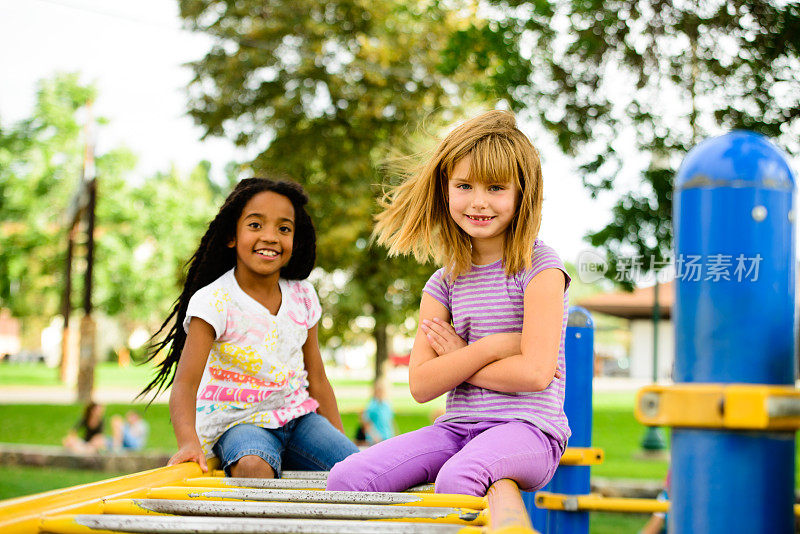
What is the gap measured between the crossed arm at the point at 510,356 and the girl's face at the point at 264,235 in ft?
2.98

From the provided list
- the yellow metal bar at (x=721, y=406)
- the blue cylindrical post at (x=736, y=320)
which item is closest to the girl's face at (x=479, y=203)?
the blue cylindrical post at (x=736, y=320)

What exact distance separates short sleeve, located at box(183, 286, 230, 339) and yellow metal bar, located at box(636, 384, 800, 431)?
188 centimetres

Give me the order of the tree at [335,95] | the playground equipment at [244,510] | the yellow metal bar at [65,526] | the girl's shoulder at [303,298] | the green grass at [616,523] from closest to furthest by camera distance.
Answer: the playground equipment at [244,510] < the yellow metal bar at [65,526] < the girl's shoulder at [303,298] < the green grass at [616,523] < the tree at [335,95]

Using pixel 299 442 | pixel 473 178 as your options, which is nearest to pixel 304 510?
pixel 473 178

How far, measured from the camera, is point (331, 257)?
13.0m

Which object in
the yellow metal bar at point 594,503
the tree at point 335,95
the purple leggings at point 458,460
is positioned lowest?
the yellow metal bar at point 594,503

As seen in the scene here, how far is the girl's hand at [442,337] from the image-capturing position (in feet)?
7.59

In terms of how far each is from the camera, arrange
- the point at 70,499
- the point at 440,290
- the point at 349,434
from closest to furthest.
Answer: the point at 70,499
the point at 440,290
the point at 349,434

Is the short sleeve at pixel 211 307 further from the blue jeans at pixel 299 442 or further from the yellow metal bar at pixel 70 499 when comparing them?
the yellow metal bar at pixel 70 499

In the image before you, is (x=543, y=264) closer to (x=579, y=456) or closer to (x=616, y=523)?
(x=579, y=456)

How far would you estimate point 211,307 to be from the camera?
9.33 ft

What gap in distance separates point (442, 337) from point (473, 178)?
18.1 inches

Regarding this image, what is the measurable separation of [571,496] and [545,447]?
992mm

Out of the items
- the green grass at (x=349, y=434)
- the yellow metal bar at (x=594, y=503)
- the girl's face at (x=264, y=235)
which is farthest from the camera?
the green grass at (x=349, y=434)
